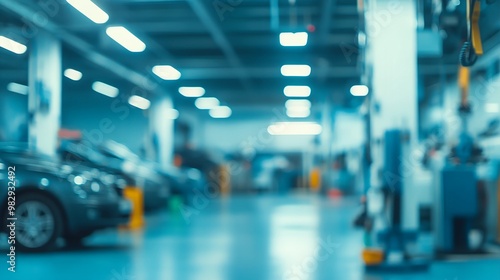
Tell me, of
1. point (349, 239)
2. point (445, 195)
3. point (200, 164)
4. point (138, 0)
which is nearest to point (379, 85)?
point (445, 195)

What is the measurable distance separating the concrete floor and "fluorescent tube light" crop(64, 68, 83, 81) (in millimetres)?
7668

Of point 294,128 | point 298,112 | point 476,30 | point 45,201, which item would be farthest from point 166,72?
point 476,30

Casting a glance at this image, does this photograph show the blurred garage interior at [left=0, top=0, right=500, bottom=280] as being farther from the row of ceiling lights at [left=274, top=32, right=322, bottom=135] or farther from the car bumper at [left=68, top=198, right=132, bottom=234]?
the row of ceiling lights at [left=274, top=32, right=322, bottom=135]

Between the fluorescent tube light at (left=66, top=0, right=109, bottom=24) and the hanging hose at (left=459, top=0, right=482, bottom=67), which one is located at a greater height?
the fluorescent tube light at (left=66, top=0, right=109, bottom=24)

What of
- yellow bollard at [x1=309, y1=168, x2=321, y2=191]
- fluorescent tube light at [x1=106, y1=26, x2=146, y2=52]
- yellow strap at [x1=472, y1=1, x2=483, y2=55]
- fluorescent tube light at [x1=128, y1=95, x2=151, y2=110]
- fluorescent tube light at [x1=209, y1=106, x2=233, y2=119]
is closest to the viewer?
yellow strap at [x1=472, y1=1, x2=483, y2=55]

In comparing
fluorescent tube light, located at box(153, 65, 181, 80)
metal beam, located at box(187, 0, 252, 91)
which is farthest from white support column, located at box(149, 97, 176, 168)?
metal beam, located at box(187, 0, 252, 91)

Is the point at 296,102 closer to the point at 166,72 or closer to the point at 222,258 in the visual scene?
the point at 166,72

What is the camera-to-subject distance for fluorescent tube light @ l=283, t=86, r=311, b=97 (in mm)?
19891

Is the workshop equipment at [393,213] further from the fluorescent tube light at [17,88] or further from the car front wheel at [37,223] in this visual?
the fluorescent tube light at [17,88]

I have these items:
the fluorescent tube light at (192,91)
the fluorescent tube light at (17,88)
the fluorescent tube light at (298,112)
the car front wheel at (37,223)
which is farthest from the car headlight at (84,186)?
the fluorescent tube light at (298,112)

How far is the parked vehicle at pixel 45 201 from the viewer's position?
617 cm

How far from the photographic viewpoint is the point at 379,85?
580 cm

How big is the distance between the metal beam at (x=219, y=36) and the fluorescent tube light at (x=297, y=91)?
1760 mm

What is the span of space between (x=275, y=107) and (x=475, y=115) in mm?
13985
